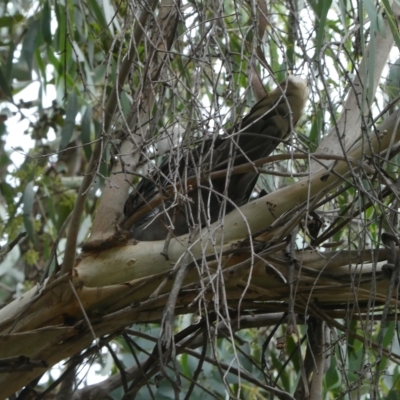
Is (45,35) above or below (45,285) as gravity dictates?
above

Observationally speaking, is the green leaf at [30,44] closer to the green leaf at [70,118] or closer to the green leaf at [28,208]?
the green leaf at [70,118]

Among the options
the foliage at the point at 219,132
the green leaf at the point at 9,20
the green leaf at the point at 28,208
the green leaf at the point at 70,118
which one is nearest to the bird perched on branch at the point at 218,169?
the foliage at the point at 219,132

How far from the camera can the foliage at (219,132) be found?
1.05 meters

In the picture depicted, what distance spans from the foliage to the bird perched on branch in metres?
0.03

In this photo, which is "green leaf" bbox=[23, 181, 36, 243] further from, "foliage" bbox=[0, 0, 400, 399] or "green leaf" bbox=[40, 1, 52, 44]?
"green leaf" bbox=[40, 1, 52, 44]

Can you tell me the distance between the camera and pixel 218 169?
1180mm

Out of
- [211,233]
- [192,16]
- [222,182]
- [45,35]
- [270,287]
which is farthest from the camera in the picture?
[45,35]

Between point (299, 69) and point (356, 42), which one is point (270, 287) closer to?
point (299, 69)

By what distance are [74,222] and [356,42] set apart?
76 centimetres

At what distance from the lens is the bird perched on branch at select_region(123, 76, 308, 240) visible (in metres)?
1.03

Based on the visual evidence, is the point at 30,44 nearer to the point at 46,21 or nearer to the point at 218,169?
the point at 46,21

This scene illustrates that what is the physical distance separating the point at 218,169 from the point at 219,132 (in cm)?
11

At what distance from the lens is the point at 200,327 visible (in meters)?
1.25

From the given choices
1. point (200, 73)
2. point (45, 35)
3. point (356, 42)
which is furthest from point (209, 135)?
point (45, 35)
